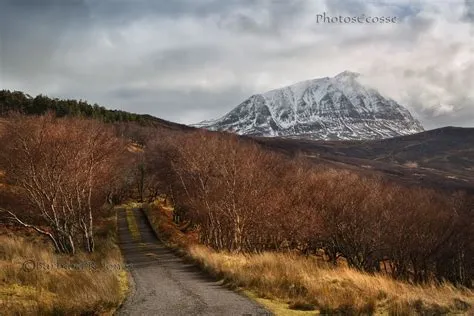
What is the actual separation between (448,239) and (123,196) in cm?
6141

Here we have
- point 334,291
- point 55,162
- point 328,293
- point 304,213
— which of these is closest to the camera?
point 328,293

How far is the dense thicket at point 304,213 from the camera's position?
46594 mm

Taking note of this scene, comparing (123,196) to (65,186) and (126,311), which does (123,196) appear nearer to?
(65,186)

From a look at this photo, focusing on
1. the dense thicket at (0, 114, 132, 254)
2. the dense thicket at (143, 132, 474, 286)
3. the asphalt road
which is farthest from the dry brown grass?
the dense thicket at (143, 132, 474, 286)

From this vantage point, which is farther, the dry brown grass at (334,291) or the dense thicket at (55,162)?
the dense thicket at (55,162)

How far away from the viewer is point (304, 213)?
179ft

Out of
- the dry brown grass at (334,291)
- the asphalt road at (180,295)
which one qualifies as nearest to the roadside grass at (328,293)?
the dry brown grass at (334,291)

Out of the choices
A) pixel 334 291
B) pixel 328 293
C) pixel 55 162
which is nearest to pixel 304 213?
pixel 55 162

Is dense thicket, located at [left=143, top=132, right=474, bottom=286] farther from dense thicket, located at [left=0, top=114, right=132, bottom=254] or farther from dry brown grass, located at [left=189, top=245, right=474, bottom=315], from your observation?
dry brown grass, located at [left=189, top=245, right=474, bottom=315]

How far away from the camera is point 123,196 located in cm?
9794

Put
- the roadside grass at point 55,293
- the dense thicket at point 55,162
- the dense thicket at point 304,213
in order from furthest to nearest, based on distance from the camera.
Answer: the dense thicket at point 304,213 → the dense thicket at point 55,162 → the roadside grass at point 55,293

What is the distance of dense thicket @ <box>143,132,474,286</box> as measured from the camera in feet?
153

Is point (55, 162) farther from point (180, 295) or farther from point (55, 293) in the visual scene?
point (180, 295)

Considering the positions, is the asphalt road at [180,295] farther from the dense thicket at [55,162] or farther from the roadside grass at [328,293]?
the dense thicket at [55,162]
